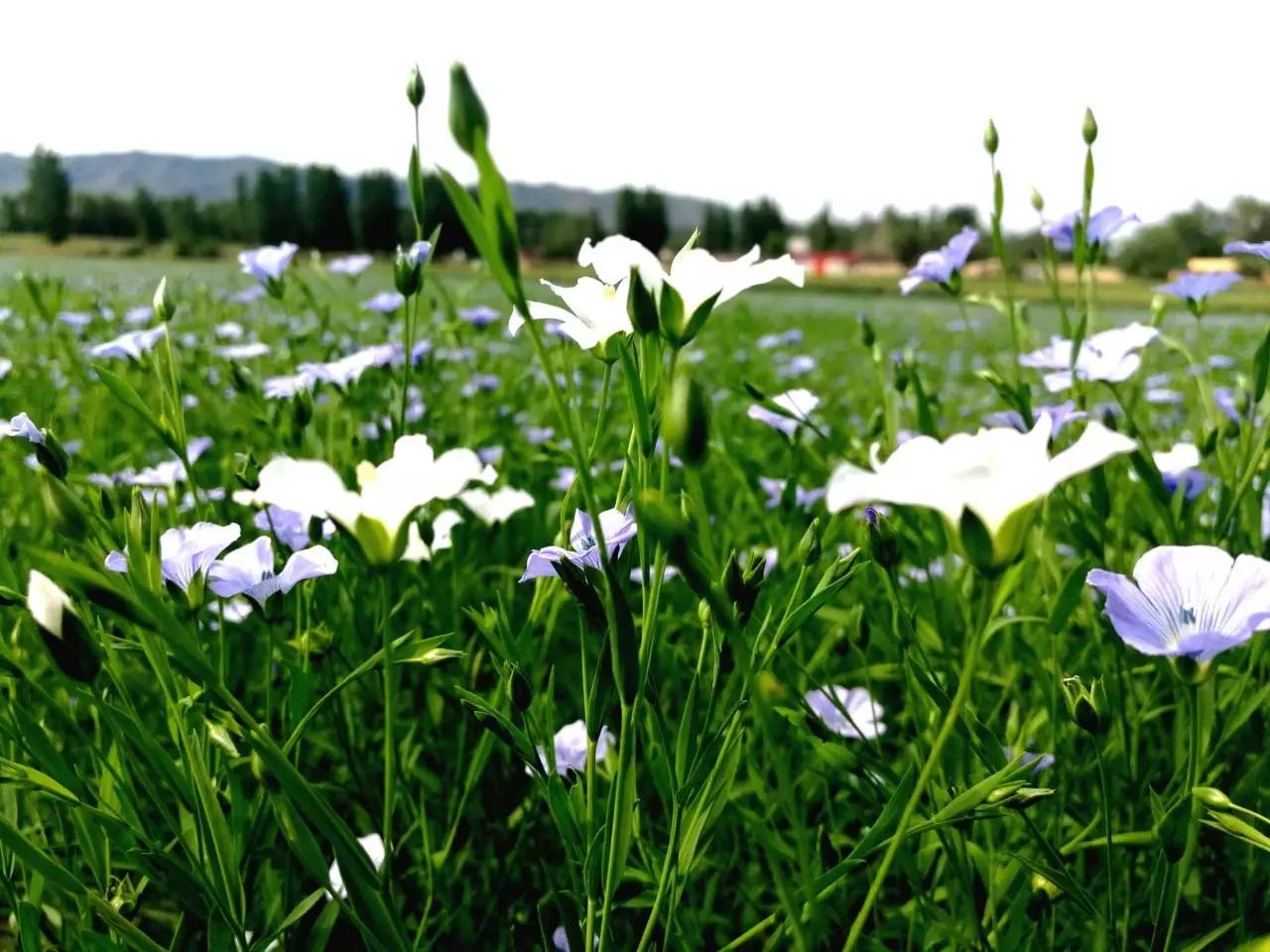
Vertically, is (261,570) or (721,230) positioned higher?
(721,230)

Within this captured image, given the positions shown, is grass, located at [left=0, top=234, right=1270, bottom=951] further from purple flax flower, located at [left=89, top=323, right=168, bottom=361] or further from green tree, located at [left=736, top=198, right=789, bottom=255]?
green tree, located at [left=736, top=198, right=789, bottom=255]

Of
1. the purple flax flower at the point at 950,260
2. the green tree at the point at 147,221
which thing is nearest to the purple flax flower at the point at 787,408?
the purple flax flower at the point at 950,260

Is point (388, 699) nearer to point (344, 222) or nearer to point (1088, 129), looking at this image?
point (1088, 129)

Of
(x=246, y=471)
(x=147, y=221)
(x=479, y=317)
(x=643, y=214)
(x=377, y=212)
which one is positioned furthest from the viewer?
(x=643, y=214)

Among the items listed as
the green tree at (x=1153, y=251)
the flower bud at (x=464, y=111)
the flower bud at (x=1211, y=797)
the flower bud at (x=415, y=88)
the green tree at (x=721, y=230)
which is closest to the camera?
the flower bud at (x=464, y=111)

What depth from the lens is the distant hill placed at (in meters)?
101

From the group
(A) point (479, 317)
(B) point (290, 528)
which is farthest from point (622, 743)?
(A) point (479, 317)

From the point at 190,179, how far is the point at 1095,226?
5490 inches

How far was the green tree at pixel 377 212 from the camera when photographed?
34.1 meters

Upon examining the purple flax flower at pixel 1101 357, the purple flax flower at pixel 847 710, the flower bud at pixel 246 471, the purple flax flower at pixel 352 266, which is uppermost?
the purple flax flower at pixel 352 266

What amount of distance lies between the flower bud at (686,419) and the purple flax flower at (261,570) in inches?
14.0

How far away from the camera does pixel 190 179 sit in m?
124

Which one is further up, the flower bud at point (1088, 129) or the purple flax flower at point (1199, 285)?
the flower bud at point (1088, 129)

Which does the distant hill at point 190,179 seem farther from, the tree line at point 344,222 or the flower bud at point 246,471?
→ the flower bud at point 246,471
